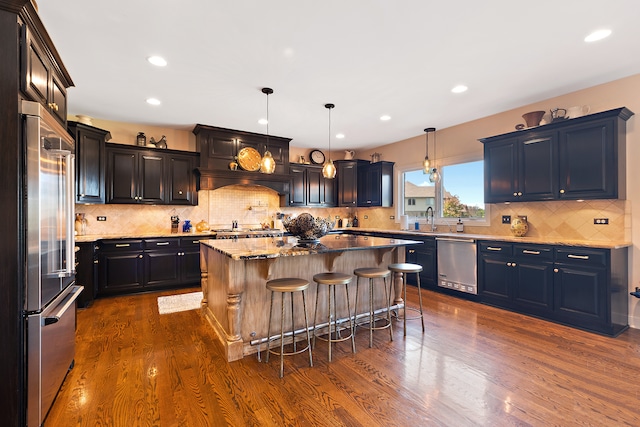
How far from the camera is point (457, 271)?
4.47 metres

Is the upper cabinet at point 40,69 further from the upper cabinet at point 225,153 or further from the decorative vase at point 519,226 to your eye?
the decorative vase at point 519,226

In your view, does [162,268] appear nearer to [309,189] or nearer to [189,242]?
[189,242]

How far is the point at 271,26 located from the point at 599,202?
4.12m

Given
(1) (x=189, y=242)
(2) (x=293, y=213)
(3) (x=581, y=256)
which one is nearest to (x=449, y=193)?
(3) (x=581, y=256)

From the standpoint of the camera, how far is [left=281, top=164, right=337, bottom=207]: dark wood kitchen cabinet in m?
6.48

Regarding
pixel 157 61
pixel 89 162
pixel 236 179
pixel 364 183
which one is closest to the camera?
pixel 157 61

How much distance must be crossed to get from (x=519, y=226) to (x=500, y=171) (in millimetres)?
801

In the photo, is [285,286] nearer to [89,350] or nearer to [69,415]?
[69,415]

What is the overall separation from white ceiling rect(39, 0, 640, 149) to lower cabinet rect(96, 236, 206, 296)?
201 cm

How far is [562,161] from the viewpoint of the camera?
3596 mm

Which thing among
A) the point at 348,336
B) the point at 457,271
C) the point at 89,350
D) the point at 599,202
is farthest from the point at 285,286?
the point at 599,202

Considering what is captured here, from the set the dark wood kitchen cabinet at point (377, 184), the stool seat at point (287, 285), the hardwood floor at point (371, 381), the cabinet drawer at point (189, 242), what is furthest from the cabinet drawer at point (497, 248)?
the cabinet drawer at point (189, 242)

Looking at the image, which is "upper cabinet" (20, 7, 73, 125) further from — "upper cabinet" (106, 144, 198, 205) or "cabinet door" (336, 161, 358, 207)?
"cabinet door" (336, 161, 358, 207)

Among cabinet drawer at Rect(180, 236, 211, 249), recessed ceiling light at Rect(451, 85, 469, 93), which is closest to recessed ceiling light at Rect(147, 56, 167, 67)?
cabinet drawer at Rect(180, 236, 211, 249)
